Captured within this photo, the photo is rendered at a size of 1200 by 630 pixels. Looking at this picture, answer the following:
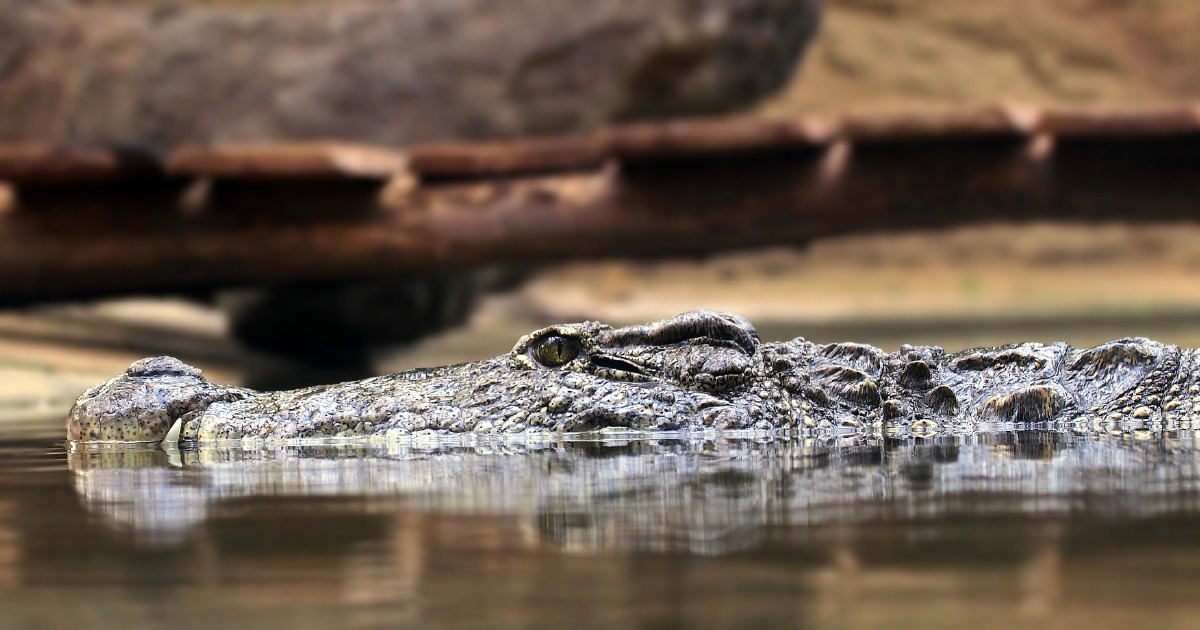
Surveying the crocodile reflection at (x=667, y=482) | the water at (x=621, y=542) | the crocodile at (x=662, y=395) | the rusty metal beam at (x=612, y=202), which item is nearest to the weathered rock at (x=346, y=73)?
the rusty metal beam at (x=612, y=202)

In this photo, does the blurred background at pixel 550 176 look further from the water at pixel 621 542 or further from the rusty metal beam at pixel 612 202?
the water at pixel 621 542

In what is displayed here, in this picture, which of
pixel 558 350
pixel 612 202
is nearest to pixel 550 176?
pixel 612 202

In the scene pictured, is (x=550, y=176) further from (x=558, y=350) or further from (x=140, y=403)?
(x=140, y=403)

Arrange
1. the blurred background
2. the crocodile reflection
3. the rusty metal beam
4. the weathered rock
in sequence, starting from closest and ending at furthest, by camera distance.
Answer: the crocodile reflection → the rusty metal beam → the blurred background → the weathered rock

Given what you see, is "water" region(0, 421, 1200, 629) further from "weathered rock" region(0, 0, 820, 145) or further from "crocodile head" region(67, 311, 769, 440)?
"weathered rock" region(0, 0, 820, 145)

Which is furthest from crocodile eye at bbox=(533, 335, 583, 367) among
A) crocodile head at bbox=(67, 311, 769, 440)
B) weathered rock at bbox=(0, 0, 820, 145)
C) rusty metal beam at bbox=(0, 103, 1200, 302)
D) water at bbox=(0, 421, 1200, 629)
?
weathered rock at bbox=(0, 0, 820, 145)

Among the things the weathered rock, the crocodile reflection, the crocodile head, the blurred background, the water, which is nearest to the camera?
the water

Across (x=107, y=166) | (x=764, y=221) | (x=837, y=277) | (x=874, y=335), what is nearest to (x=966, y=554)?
(x=764, y=221)

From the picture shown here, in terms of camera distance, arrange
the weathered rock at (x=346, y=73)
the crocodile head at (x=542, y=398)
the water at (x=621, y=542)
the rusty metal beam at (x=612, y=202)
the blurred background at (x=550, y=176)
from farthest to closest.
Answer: the weathered rock at (x=346, y=73)
the blurred background at (x=550, y=176)
the rusty metal beam at (x=612, y=202)
the crocodile head at (x=542, y=398)
the water at (x=621, y=542)
